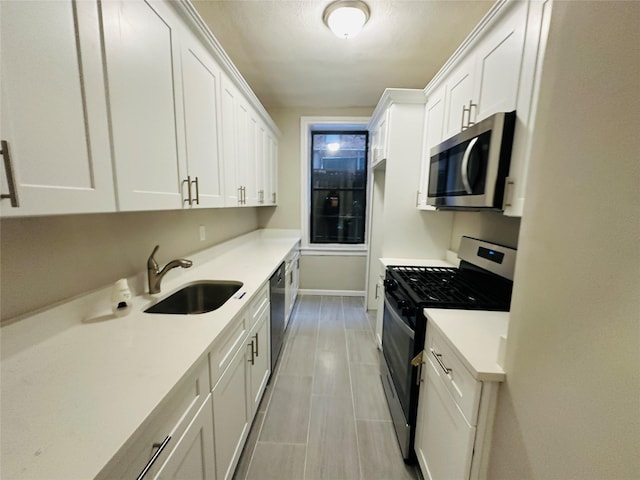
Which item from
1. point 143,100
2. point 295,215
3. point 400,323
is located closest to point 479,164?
point 400,323

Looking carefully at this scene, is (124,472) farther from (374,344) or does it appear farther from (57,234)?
(374,344)

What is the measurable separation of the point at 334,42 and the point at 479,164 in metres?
1.63

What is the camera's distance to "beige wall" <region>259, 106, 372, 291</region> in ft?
12.2

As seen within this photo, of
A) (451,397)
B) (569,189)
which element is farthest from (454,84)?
(451,397)

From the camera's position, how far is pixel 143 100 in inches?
40.2

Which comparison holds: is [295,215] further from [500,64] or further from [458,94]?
[500,64]

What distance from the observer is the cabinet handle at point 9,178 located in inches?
22.4

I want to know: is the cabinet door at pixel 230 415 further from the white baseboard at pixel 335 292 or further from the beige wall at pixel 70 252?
the white baseboard at pixel 335 292

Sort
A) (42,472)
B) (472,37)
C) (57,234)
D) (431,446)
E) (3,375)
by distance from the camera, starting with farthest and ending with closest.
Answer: (472,37) → (431,446) → (57,234) → (3,375) → (42,472)

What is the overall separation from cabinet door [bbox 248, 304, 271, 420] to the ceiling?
2.09 metres

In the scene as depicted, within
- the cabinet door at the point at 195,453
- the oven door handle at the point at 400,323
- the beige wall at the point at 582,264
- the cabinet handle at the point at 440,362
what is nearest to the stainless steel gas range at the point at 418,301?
the oven door handle at the point at 400,323

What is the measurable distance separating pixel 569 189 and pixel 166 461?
4.24ft

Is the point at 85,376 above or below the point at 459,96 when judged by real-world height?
below

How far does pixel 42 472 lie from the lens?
46 centimetres
